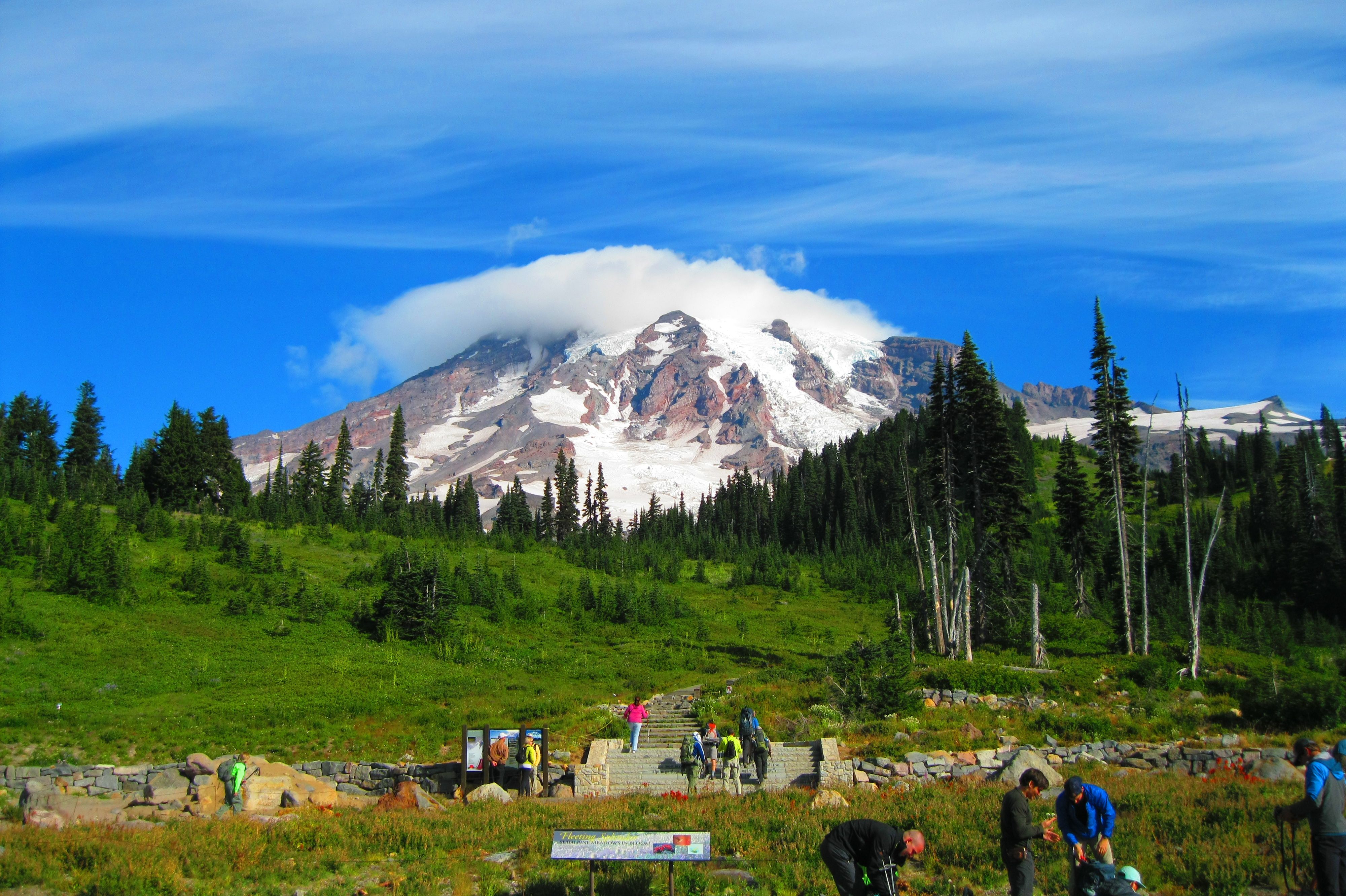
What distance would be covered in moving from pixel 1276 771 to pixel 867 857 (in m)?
12.7

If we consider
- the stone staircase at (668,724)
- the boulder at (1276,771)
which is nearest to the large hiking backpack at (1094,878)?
the boulder at (1276,771)

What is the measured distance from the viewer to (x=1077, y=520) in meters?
50.0

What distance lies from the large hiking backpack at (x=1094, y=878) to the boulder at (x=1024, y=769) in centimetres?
916

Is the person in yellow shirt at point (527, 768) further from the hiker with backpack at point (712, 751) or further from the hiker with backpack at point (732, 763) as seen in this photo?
the hiker with backpack at point (732, 763)

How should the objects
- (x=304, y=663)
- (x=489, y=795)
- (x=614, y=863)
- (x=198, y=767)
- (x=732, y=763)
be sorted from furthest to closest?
(x=304, y=663) < (x=732, y=763) < (x=198, y=767) < (x=489, y=795) < (x=614, y=863)

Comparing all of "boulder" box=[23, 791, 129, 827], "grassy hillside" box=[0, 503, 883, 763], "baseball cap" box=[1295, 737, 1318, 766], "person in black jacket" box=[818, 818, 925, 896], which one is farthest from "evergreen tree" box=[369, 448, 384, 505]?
"baseball cap" box=[1295, 737, 1318, 766]

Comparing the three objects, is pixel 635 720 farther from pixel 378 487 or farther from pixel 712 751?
pixel 378 487

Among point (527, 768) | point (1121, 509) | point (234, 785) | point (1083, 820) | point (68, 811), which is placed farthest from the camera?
point (1121, 509)

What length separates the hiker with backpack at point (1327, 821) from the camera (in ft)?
28.6

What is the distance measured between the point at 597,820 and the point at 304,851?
4.61m

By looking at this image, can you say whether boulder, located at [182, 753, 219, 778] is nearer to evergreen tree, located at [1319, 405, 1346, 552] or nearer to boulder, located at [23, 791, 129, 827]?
boulder, located at [23, 791, 129, 827]

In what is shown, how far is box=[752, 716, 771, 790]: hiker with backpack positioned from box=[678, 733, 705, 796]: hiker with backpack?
1400 millimetres

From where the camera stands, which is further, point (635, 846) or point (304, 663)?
point (304, 663)

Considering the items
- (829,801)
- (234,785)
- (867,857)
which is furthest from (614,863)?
(234,785)
